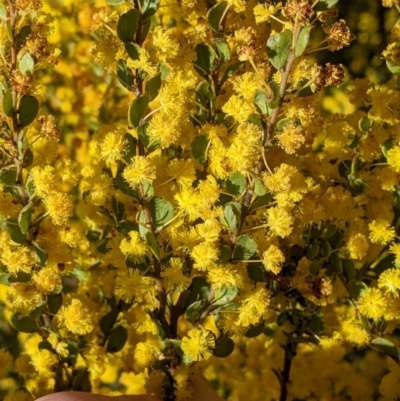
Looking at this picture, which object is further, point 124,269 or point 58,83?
point 58,83

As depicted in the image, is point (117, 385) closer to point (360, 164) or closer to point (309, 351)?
point (309, 351)

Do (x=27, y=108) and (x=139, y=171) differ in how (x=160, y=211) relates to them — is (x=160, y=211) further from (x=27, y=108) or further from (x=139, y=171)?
(x=27, y=108)

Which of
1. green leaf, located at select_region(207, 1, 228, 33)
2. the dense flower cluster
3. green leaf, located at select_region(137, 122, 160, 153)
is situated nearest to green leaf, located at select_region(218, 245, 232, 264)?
the dense flower cluster

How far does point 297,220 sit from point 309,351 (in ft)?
0.79

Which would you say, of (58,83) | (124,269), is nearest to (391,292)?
(124,269)

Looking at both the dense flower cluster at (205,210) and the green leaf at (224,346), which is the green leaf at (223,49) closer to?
the dense flower cluster at (205,210)

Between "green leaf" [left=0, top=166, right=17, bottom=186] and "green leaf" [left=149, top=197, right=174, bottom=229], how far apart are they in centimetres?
14

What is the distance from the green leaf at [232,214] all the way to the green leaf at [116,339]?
26 cm

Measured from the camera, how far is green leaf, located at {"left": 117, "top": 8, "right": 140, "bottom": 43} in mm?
557

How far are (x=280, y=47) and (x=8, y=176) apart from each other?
296 millimetres

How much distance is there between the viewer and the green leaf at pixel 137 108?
58 centimetres

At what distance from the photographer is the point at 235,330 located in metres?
0.68

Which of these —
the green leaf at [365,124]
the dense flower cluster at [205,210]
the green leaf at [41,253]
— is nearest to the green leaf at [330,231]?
the dense flower cluster at [205,210]

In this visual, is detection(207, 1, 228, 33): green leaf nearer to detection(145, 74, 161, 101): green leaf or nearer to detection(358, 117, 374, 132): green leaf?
detection(145, 74, 161, 101): green leaf
